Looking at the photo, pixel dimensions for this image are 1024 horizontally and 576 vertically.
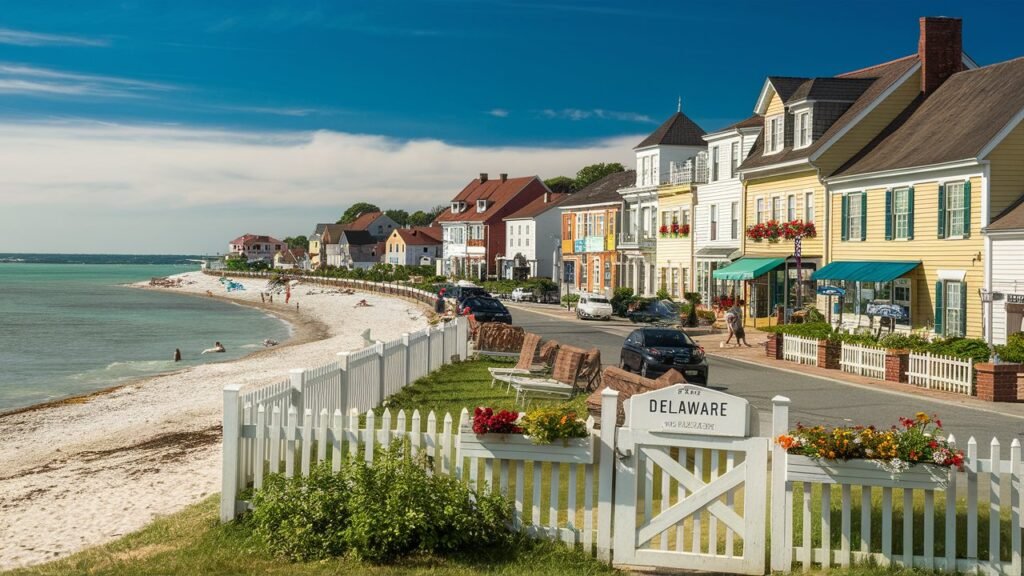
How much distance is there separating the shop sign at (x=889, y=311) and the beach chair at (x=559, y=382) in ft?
52.0

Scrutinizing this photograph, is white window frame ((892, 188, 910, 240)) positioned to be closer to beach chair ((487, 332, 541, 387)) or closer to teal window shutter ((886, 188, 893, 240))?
teal window shutter ((886, 188, 893, 240))

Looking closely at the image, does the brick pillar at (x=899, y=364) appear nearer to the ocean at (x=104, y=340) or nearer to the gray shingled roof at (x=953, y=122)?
the gray shingled roof at (x=953, y=122)

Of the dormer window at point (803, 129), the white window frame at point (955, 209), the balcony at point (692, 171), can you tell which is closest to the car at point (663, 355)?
the white window frame at point (955, 209)

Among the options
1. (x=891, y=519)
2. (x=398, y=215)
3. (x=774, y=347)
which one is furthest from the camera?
(x=398, y=215)

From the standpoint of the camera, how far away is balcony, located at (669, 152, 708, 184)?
50188mm

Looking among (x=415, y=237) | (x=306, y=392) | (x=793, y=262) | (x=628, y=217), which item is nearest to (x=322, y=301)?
(x=415, y=237)

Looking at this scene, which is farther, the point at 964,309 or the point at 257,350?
the point at 257,350

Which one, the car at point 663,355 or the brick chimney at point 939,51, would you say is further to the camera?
the brick chimney at point 939,51

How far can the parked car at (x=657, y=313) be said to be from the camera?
44969 millimetres

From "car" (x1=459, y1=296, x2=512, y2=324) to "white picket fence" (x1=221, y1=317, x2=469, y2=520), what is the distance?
1333cm

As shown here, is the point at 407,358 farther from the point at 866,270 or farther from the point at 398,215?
the point at 398,215

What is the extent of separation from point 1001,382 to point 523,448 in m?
15.1

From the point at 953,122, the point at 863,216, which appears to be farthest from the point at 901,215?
the point at 953,122

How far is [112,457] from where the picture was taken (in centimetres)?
1922
